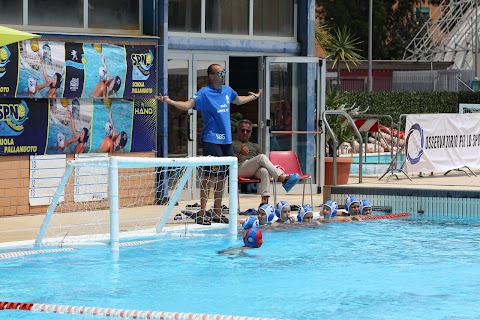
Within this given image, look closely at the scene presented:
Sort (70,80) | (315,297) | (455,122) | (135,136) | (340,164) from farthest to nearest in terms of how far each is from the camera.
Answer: (455,122) < (340,164) < (135,136) < (70,80) < (315,297)

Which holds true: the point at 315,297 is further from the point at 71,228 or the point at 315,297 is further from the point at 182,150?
the point at 182,150

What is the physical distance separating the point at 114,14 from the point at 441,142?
7007mm

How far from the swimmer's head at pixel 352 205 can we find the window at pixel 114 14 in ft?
12.4

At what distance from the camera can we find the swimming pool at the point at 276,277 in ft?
27.6

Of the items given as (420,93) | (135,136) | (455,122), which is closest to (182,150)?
(135,136)

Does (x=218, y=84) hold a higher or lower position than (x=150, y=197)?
higher

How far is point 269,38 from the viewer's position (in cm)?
1741

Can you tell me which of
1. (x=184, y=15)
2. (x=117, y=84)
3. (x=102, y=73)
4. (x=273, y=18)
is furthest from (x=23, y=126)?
(x=273, y=18)

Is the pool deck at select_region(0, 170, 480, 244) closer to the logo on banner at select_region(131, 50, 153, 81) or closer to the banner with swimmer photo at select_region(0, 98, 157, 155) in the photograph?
the banner with swimmer photo at select_region(0, 98, 157, 155)

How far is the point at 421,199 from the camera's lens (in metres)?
15.2

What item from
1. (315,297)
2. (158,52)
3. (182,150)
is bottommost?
(315,297)

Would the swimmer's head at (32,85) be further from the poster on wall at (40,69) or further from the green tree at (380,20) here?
the green tree at (380,20)

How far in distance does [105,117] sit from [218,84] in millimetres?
2123

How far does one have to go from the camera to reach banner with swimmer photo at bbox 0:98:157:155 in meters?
13.5
